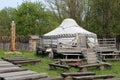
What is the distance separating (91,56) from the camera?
18.5 metres

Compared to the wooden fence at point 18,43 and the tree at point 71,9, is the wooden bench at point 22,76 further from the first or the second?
the tree at point 71,9

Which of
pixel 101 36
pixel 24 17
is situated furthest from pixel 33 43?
pixel 24 17

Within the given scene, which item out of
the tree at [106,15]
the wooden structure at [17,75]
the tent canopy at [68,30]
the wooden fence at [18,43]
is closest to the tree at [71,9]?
the tree at [106,15]

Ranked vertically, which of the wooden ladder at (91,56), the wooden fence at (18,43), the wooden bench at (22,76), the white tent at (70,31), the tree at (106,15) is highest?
the tree at (106,15)

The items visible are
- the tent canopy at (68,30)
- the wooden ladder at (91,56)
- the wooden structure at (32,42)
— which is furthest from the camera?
the wooden structure at (32,42)

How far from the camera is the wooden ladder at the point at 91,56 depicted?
17722 mm

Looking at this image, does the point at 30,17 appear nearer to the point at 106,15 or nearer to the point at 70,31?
the point at 106,15

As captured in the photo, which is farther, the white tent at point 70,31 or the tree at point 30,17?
the tree at point 30,17

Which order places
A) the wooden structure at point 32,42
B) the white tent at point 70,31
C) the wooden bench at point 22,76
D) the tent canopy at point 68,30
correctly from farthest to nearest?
the wooden structure at point 32,42
the tent canopy at point 68,30
the white tent at point 70,31
the wooden bench at point 22,76

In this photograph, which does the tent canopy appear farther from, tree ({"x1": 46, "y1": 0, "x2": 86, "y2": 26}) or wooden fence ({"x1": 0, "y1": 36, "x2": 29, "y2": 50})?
tree ({"x1": 46, "y1": 0, "x2": 86, "y2": 26})

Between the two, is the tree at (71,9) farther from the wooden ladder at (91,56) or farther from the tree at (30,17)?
the wooden ladder at (91,56)

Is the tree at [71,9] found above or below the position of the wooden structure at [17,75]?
above

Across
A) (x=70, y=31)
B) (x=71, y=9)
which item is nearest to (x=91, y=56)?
(x=70, y=31)

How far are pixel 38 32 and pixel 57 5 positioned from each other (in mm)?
7351
